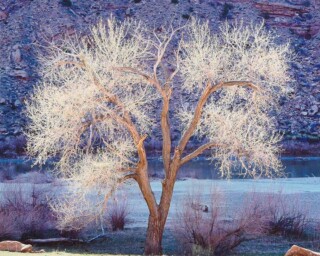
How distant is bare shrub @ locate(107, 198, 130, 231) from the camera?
21.6 m

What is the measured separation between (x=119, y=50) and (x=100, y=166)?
3004mm

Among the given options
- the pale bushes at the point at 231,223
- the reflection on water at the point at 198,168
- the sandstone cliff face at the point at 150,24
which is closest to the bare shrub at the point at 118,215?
the pale bushes at the point at 231,223

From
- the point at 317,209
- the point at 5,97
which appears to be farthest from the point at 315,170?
the point at 5,97

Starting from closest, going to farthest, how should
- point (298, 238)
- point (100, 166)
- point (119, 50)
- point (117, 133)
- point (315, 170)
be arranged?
1. point (100, 166)
2. point (119, 50)
3. point (117, 133)
4. point (298, 238)
5. point (315, 170)

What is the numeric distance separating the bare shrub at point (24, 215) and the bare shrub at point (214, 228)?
159 inches

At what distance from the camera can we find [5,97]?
50750 millimetres

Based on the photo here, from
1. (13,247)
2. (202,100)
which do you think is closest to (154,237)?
(202,100)

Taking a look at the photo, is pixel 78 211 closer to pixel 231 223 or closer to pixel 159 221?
pixel 159 221

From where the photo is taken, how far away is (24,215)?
20125mm

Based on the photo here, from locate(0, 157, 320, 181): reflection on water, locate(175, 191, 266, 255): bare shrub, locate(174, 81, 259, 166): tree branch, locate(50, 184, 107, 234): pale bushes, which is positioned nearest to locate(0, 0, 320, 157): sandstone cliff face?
locate(0, 157, 320, 181): reflection on water

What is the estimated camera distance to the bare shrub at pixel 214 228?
17859 mm

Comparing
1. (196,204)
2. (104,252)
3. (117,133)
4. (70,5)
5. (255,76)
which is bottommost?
(104,252)

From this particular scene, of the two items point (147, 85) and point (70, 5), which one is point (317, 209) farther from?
point (70, 5)

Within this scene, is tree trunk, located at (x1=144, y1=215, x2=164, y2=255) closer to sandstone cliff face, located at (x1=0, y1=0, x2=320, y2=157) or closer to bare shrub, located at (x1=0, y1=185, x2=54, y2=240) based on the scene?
bare shrub, located at (x1=0, y1=185, x2=54, y2=240)
